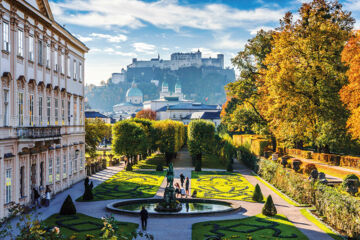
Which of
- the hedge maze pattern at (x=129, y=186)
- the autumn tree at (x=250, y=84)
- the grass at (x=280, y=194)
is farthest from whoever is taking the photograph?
the autumn tree at (x=250, y=84)

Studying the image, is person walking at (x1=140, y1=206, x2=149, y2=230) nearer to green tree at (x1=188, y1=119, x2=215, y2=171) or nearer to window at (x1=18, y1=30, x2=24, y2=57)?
window at (x1=18, y1=30, x2=24, y2=57)

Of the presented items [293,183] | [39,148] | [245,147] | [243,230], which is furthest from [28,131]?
[245,147]

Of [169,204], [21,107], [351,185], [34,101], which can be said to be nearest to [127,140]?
[34,101]

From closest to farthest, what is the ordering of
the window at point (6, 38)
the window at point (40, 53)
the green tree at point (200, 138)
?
the window at point (6, 38) < the window at point (40, 53) < the green tree at point (200, 138)

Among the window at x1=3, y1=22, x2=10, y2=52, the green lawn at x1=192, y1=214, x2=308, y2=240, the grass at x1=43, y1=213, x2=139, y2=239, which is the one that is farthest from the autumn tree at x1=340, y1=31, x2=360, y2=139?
the window at x1=3, y1=22, x2=10, y2=52

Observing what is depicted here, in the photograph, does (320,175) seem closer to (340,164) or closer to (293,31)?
(340,164)

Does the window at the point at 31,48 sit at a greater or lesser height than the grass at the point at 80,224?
greater

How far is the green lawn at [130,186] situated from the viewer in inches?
1324

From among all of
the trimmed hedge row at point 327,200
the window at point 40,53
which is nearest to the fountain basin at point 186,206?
the trimmed hedge row at point 327,200

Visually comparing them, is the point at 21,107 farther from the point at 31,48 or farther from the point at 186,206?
the point at 186,206

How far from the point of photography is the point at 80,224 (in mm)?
23422

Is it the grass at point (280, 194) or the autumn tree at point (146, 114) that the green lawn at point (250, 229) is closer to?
the grass at point (280, 194)

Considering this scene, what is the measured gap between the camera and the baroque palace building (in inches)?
948

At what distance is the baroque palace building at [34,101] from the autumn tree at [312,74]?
2033cm
